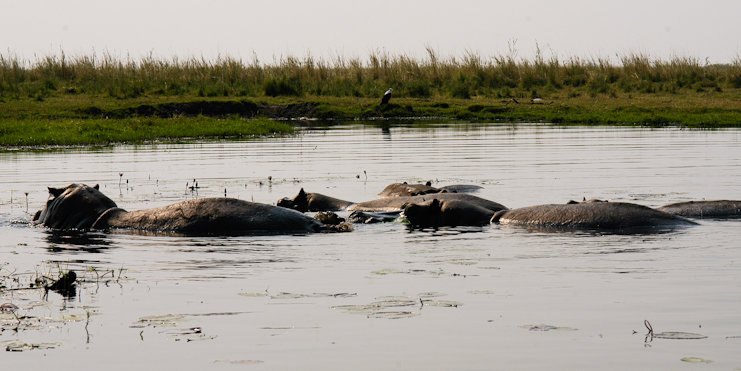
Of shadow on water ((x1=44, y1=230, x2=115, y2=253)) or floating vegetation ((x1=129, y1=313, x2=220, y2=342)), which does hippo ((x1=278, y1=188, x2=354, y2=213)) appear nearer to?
shadow on water ((x1=44, y1=230, x2=115, y2=253))

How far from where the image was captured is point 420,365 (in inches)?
176

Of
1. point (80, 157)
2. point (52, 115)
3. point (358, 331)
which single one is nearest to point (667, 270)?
point (358, 331)

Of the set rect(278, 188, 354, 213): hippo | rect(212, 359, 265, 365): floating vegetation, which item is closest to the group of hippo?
rect(278, 188, 354, 213): hippo

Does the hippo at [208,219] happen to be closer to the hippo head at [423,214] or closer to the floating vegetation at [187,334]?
the hippo head at [423,214]

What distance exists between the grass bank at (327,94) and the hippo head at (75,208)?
15.2 meters

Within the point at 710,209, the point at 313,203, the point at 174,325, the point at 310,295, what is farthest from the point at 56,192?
the point at 710,209

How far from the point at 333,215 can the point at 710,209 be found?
446 centimetres

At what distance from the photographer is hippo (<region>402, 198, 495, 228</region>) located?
10.4 m

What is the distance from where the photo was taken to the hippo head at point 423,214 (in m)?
10.3

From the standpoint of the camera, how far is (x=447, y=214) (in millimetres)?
10547

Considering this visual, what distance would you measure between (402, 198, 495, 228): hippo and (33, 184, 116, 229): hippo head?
3754mm

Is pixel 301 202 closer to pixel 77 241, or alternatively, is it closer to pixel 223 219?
pixel 223 219

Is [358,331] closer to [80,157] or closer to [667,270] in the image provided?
[667,270]

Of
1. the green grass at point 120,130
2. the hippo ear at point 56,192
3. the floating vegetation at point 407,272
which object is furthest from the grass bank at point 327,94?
the floating vegetation at point 407,272
